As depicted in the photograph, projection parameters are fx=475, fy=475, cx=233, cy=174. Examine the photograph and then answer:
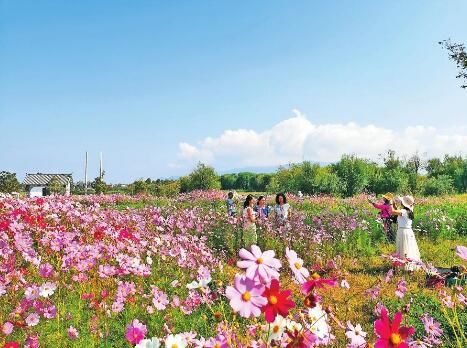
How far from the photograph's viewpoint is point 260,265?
53.1 inches

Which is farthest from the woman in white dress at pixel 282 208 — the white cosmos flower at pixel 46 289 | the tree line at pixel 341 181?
the tree line at pixel 341 181

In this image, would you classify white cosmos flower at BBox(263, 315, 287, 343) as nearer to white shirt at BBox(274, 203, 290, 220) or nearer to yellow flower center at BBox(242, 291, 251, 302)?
yellow flower center at BBox(242, 291, 251, 302)

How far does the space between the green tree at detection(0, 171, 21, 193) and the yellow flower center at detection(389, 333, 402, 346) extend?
4692 centimetres

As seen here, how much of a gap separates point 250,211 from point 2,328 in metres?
7.35

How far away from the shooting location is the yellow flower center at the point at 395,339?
1.32m

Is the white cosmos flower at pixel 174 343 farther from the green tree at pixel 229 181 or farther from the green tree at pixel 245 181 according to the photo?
the green tree at pixel 229 181

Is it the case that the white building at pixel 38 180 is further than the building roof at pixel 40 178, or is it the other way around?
the building roof at pixel 40 178

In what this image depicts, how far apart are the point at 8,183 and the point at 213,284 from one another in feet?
145

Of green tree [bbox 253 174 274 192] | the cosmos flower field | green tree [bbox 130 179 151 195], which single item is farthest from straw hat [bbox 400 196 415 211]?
green tree [bbox 253 174 274 192]

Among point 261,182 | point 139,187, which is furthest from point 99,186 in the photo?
point 261,182

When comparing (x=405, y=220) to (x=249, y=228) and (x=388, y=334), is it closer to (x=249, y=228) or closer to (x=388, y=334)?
(x=249, y=228)

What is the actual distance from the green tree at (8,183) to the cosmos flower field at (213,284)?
39095mm

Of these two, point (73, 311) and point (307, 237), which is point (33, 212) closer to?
point (73, 311)

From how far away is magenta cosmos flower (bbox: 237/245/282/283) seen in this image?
1324 millimetres
